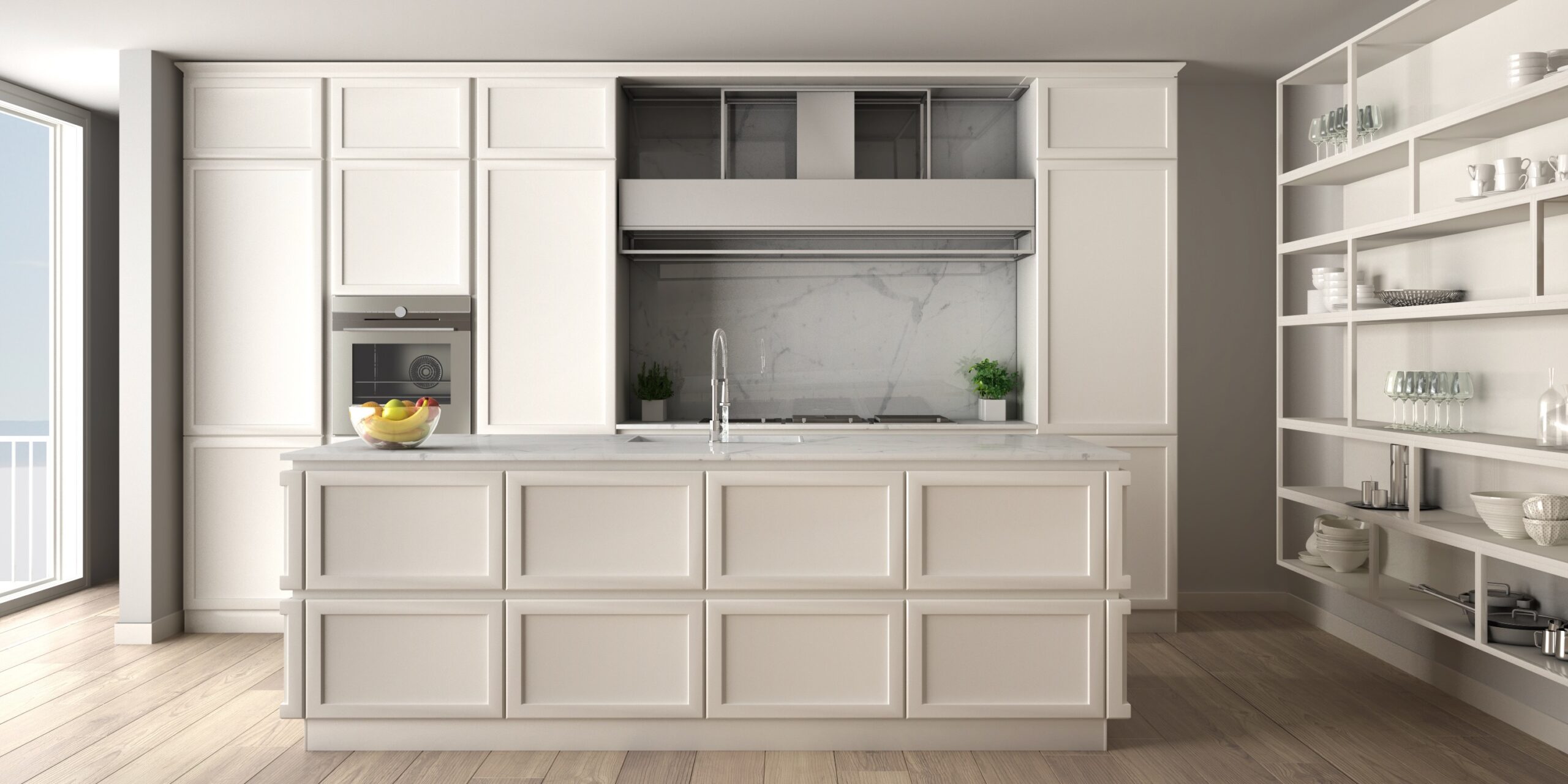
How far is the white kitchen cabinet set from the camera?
420 cm

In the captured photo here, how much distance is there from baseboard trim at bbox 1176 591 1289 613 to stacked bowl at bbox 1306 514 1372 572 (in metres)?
0.93

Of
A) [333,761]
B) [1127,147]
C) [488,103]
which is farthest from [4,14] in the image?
[1127,147]

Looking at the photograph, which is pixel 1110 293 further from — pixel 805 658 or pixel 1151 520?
pixel 805 658

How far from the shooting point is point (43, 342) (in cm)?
481

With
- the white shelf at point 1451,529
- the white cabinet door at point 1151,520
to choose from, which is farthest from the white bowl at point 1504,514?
the white cabinet door at point 1151,520

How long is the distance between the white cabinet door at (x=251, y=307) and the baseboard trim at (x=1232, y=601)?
4151 mm

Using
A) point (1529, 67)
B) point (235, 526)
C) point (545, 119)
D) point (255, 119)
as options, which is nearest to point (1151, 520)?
point (1529, 67)

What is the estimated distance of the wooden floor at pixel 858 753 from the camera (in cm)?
265

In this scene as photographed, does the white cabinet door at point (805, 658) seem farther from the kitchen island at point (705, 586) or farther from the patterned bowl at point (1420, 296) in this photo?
the patterned bowl at point (1420, 296)

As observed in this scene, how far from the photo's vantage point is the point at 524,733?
9.15ft

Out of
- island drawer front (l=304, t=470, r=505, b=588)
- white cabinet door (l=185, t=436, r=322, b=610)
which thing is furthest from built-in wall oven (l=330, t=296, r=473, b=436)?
island drawer front (l=304, t=470, r=505, b=588)

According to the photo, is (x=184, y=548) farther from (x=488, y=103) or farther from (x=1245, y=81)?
(x=1245, y=81)

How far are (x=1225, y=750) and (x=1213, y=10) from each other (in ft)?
8.86

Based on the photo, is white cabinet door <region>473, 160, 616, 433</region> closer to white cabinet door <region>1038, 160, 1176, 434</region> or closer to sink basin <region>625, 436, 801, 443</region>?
sink basin <region>625, 436, 801, 443</region>
